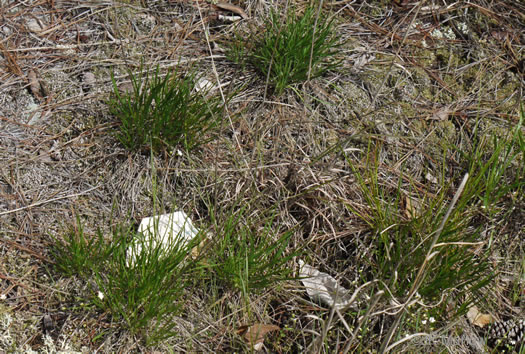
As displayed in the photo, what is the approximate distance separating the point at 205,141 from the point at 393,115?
1040 millimetres

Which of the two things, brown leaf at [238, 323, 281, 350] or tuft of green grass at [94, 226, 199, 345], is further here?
brown leaf at [238, 323, 281, 350]

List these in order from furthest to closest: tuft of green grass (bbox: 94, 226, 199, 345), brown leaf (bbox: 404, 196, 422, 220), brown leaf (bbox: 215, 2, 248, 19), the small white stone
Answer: brown leaf (bbox: 215, 2, 248, 19) → the small white stone → brown leaf (bbox: 404, 196, 422, 220) → tuft of green grass (bbox: 94, 226, 199, 345)

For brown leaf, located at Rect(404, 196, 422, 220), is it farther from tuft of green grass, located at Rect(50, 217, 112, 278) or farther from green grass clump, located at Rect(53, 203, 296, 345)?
tuft of green grass, located at Rect(50, 217, 112, 278)

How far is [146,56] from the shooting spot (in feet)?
9.33

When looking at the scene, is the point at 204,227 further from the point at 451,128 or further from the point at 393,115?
the point at 451,128

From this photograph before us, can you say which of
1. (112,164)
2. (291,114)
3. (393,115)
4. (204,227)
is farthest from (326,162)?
(112,164)

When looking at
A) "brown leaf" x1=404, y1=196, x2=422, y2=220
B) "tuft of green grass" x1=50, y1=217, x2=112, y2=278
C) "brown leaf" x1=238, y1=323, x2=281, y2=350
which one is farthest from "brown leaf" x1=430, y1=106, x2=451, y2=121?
"tuft of green grass" x1=50, y1=217, x2=112, y2=278

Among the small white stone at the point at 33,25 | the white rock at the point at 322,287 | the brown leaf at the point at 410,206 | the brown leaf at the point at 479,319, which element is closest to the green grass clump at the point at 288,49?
the brown leaf at the point at 410,206

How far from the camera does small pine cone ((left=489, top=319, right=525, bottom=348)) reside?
2.35m

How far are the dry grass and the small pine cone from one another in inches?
2.7

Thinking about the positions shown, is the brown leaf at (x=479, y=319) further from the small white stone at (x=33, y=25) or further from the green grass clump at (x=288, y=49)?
the small white stone at (x=33, y=25)

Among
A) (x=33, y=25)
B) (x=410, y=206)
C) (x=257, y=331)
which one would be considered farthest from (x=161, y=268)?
(x=33, y=25)

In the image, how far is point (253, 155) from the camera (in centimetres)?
236

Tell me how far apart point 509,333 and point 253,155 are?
1.36 meters
